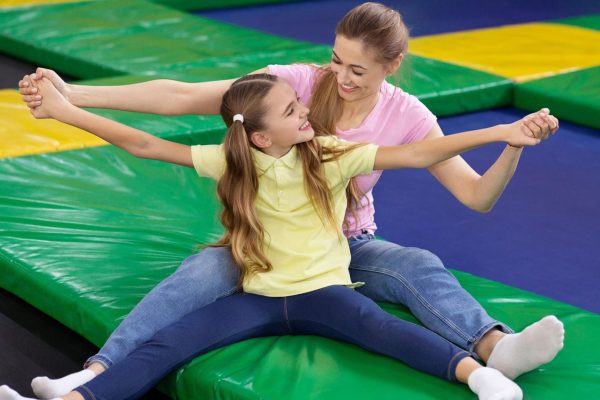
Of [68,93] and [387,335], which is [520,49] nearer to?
[68,93]

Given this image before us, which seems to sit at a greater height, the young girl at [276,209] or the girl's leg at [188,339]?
the young girl at [276,209]

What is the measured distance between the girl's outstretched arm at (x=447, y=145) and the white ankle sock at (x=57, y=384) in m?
0.82

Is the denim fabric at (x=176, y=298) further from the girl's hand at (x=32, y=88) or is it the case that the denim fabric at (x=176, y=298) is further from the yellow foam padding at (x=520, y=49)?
the yellow foam padding at (x=520, y=49)

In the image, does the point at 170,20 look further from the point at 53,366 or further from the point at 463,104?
the point at 53,366

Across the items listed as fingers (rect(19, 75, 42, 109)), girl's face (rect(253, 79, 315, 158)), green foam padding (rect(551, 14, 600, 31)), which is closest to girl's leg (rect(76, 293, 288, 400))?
girl's face (rect(253, 79, 315, 158))

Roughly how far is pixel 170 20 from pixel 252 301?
402 centimetres

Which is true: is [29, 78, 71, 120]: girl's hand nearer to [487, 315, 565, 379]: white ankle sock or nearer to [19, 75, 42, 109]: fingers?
[19, 75, 42, 109]: fingers

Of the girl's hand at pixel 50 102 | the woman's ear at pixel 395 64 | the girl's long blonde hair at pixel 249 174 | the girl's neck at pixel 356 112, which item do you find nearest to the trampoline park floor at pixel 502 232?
the girl's long blonde hair at pixel 249 174

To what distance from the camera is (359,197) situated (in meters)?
2.69

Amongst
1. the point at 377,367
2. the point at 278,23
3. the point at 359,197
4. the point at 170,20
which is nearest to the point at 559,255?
the point at 359,197

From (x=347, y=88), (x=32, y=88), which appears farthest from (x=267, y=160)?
(x=32, y=88)

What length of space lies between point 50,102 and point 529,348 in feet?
4.06

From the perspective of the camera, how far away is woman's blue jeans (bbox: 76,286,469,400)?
7.47ft

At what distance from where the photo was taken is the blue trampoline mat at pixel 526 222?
336 cm
